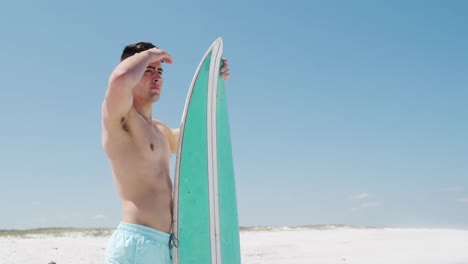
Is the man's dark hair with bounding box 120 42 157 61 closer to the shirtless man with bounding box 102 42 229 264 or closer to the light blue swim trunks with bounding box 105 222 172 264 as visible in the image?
the shirtless man with bounding box 102 42 229 264

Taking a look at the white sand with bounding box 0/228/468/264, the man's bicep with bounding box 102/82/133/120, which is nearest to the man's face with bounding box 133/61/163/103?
the man's bicep with bounding box 102/82/133/120

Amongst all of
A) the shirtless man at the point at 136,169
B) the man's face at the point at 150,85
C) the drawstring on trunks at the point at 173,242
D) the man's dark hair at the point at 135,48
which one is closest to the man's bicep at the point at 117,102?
the shirtless man at the point at 136,169

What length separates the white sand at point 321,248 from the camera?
7.48 meters

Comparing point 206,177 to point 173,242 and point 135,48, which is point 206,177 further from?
point 135,48

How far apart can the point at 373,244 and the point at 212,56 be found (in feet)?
23.8

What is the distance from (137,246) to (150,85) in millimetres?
826

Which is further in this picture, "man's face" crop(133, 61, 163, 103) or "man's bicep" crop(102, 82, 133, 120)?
"man's face" crop(133, 61, 163, 103)

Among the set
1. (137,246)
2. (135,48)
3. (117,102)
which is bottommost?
(137,246)

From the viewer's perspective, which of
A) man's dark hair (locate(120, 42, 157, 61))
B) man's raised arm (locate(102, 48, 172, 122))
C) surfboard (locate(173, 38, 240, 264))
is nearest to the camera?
man's raised arm (locate(102, 48, 172, 122))

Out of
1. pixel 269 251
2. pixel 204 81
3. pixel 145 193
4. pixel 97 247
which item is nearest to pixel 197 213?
pixel 145 193

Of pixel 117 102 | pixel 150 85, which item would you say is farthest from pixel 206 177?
pixel 117 102

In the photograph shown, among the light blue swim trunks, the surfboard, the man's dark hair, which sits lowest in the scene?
the light blue swim trunks

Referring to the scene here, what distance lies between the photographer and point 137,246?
7.21 feet

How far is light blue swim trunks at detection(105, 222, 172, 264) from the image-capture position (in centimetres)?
219
